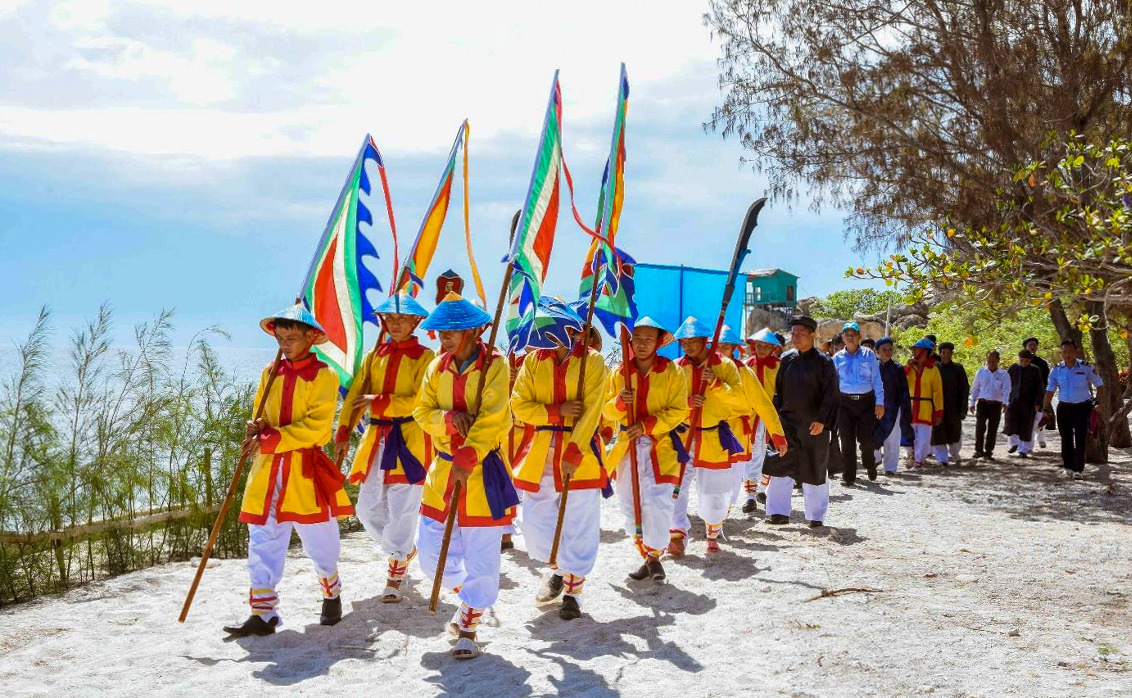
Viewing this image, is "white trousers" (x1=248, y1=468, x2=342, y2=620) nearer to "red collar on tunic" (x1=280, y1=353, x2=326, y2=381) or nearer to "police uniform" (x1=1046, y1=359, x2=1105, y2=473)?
"red collar on tunic" (x1=280, y1=353, x2=326, y2=381)

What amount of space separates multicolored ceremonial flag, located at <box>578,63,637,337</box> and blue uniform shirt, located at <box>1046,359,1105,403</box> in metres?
8.79

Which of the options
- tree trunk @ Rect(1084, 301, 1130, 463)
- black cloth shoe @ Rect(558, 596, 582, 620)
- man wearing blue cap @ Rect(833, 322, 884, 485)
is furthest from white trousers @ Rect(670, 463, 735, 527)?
tree trunk @ Rect(1084, 301, 1130, 463)

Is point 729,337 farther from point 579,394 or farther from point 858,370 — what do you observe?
point 579,394

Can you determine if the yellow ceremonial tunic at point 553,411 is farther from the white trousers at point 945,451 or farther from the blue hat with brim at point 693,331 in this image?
the white trousers at point 945,451

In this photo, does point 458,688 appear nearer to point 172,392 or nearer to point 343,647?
point 343,647

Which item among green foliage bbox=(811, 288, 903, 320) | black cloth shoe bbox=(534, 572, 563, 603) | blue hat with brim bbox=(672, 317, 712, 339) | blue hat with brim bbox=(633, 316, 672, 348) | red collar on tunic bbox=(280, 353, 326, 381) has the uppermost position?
green foliage bbox=(811, 288, 903, 320)

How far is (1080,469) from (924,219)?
153 inches

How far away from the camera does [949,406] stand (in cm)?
1398

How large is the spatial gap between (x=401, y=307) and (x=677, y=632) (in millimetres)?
2623

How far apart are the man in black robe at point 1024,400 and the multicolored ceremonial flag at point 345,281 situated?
464 inches

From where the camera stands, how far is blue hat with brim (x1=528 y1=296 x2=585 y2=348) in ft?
19.1

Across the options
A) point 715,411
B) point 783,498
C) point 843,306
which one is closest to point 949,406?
point 783,498

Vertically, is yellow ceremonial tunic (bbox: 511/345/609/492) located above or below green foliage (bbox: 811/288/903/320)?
below

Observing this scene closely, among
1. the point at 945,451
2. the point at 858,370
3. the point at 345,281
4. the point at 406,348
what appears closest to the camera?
the point at 345,281
